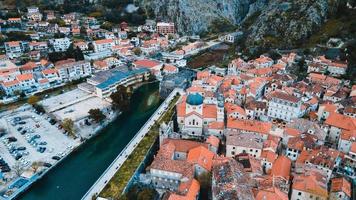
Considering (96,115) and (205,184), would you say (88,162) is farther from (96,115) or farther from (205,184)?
(205,184)

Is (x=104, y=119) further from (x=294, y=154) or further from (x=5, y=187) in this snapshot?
(x=294, y=154)

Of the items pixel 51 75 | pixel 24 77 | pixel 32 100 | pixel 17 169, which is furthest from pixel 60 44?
pixel 17 169

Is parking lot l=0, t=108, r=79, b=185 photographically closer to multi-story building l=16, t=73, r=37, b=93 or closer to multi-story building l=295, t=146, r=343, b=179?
multi-story building l=16, t=73, r=37, b=93

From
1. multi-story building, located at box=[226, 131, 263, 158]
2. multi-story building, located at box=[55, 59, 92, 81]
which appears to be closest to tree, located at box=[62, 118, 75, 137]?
multi-story building, located at box=[55, 59, 92, 81]

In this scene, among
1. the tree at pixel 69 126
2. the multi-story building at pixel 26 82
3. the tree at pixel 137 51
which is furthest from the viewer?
the tree at pixel 137 51

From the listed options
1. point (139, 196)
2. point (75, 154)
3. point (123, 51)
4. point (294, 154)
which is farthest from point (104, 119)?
point (123, 51)

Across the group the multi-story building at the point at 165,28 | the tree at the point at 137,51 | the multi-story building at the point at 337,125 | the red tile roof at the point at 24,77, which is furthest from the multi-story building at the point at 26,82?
the multi-story building at the point at 337,125

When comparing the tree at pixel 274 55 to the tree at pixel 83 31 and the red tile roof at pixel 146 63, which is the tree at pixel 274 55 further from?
the tree at pixel 83 31
